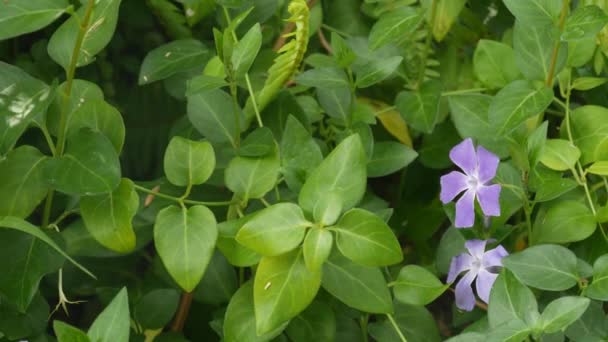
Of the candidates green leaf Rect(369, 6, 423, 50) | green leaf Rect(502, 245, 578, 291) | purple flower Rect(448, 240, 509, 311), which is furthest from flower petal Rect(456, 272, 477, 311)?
green leaf Rect(369, 6, 423, 50)

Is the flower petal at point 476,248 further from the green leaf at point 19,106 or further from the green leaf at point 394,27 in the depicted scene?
the green leaf at point 19,106

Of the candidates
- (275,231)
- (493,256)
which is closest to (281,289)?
(275,231)

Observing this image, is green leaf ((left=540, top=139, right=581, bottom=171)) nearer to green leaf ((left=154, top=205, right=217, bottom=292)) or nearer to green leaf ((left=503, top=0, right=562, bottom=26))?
green leaf ((left=503, top=0, right=562, bottom=26))

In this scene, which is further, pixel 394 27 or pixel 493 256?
pixel 394 27

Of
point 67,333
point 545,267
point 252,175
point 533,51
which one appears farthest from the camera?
point 533,51

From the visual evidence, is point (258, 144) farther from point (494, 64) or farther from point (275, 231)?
point (494, 64)

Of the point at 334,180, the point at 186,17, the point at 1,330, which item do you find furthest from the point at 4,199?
the point at 186,17

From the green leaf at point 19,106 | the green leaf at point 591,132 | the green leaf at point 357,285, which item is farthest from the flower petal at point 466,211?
Result: the green leaf at point 19,106
